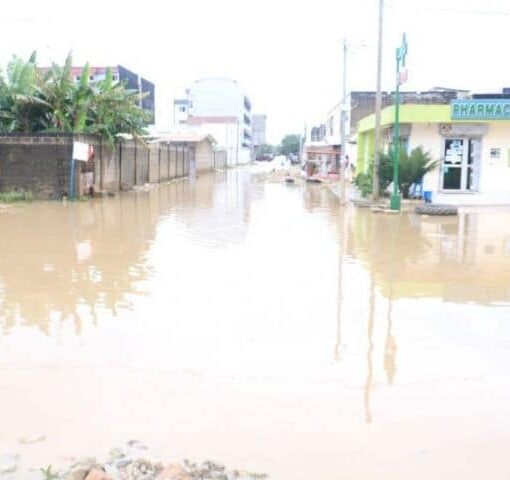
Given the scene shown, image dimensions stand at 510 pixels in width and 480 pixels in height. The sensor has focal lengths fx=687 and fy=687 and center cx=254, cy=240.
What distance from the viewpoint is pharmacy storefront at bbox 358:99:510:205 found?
25.6m

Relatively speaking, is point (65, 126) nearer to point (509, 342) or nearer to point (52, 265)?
point (52, 265)

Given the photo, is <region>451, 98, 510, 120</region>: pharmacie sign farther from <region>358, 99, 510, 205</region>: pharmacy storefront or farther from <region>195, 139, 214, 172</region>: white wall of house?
<region>195, 139, 214, 172</region>: white wall of house

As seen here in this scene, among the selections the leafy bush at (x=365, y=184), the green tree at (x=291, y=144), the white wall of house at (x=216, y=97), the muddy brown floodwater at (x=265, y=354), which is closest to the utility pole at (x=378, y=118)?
the leafy bush at (x=365, y=184)

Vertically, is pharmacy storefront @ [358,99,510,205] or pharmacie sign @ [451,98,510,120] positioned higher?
pharmacie sign @ [451,98,510,120]

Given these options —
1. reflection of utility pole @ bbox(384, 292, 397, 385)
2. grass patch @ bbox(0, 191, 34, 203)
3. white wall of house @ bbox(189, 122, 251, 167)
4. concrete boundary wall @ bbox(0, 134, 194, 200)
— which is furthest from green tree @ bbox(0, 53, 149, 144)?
white wall of house @ bbox(189, 122, 251, 167)

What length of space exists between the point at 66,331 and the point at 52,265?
4.11m

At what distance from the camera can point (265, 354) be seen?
6816mm

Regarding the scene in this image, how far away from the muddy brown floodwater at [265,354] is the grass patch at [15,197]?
9.01 metres

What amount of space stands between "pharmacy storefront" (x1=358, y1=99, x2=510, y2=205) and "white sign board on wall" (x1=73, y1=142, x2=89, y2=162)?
455 inches

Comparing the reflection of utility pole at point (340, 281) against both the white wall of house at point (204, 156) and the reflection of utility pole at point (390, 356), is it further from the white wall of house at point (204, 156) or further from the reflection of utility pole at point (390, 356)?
the white wall of house at point (204, 156)

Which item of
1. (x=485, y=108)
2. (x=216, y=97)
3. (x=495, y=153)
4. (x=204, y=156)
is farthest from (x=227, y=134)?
(x=485, y=108)

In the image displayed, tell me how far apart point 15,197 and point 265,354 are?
18.3 m

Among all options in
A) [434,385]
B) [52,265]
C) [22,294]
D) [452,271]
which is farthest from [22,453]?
[452,271]

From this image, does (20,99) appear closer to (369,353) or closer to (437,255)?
(437,255)
